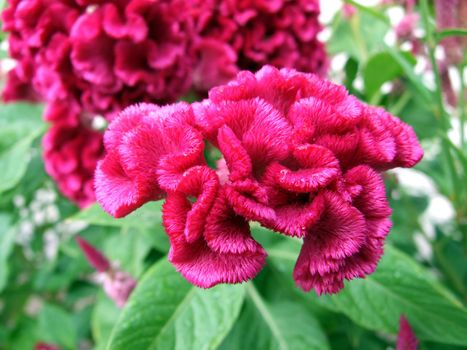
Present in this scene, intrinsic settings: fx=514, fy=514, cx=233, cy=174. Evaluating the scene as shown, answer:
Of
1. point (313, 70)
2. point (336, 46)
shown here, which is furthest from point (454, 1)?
point (336, 46)

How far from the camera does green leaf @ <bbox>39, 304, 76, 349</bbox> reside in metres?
1.29

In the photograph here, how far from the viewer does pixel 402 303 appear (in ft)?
2.46

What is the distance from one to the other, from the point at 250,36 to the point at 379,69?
0.24m

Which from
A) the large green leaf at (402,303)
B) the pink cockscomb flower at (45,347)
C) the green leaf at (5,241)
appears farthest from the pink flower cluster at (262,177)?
the pink cockscomb flower at (45,347)

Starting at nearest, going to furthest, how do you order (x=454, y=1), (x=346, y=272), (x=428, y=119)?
(x=346, y=272), (x=454, y=1), (x=428, y=119)

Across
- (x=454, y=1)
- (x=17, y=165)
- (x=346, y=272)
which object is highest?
(x=454, y=1)

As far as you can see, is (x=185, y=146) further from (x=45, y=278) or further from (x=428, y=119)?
(x=45, y=278)

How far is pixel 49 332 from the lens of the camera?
1.32 meters

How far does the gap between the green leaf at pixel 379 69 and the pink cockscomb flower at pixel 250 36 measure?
0.12 meters

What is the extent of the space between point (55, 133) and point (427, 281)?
2.26ft

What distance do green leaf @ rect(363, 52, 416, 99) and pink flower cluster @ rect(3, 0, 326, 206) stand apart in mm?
124

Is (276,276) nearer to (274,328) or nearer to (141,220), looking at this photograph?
(274,328)

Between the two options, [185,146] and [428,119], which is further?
[428,119]

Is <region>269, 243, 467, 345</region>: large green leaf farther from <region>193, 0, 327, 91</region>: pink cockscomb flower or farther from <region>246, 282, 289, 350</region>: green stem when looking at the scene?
<region>193, 0, 327, 91</region>: pink cockscomb flower
